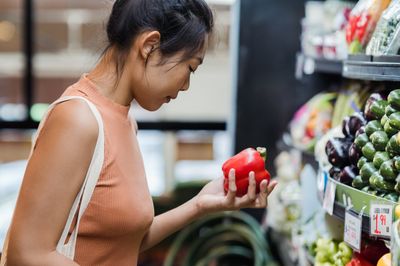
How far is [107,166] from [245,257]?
99.8 inches

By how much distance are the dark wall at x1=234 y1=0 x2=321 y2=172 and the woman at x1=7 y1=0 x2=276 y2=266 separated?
243cm

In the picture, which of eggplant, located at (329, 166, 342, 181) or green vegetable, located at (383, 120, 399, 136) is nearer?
green vegetable, located at (383, 120, 399, 136)

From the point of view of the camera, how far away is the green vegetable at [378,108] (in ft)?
6.89

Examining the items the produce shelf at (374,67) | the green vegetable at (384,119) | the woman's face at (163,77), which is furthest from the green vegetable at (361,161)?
the woman's face at (163,77)

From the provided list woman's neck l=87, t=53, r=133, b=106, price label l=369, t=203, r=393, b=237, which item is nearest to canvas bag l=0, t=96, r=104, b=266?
woman's neck l=87, t=53, r=133, b=106

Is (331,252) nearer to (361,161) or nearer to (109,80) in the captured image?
(361,161)

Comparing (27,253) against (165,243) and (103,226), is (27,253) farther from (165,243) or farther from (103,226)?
(165,243)

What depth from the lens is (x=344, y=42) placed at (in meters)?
2.81

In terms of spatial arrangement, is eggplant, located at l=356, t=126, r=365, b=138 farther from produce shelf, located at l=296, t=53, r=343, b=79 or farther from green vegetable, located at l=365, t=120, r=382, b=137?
produce shelf, located at l=296, t=53, r=343, b=79

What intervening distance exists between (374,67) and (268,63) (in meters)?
2.40

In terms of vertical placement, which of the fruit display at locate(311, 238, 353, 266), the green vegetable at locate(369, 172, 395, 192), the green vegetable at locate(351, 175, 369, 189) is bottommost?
the fruit display at locate(311, 238, 353, 266)

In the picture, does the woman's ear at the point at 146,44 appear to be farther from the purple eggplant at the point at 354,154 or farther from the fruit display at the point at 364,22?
the fruit display at the point at 364,22

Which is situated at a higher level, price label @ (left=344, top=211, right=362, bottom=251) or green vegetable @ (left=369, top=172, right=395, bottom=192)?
green vegetable @ (left=369, top=172, right=395, bottom=192)

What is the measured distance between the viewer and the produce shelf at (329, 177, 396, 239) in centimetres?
193
